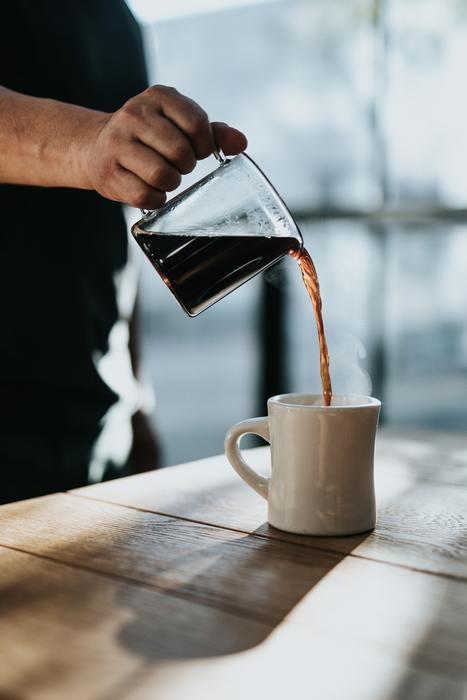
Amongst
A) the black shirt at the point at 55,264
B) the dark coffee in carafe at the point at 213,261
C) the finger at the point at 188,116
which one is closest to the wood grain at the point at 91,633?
the dark coffee in carafe at the point at 213,261

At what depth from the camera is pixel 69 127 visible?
96cm

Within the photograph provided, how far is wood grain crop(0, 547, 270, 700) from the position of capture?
47 centimetres

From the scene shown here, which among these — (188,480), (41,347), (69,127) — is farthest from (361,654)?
(41,347)

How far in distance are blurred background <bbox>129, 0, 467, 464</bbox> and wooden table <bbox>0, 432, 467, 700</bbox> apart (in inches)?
106

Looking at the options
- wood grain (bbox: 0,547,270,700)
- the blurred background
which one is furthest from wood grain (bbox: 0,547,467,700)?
the blurred background

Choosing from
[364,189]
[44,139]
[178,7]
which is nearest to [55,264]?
[44,139]

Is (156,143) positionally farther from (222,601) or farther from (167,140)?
(222,601)

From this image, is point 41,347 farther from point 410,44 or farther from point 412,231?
point 410,44

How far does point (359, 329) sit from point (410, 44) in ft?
4.37

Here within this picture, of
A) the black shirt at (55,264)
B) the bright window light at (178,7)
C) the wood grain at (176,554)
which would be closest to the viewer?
the wood grain at (176,554)

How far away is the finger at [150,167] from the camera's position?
2.56ft

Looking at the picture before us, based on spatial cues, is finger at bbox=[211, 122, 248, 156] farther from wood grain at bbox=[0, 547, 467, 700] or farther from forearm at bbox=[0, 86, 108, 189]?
wood grain at bbox=[0, 547, 467, 700]

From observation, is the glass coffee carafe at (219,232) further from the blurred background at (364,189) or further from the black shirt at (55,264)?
the blurred background at (364,189)

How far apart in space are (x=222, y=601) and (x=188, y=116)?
454 mm
